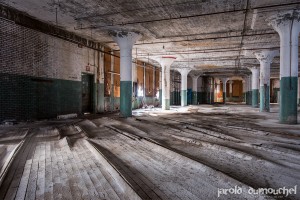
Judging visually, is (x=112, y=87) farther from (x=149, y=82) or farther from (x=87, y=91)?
(x=149, y=82)

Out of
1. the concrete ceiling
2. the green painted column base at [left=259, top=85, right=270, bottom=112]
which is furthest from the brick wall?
the green painted column base at [left=259, top=85, right=270, bottom=112]

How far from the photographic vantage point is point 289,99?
951 centimetres

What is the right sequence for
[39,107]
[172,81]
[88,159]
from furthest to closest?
1. [172,81]
2. [39,107]
3. [88,159]

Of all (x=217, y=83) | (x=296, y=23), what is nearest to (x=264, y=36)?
(x=296, y=23)

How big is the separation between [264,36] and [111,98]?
1095 centimetres

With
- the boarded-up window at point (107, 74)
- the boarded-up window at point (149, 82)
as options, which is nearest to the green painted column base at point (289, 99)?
the boarded-up window at point (107, 74)

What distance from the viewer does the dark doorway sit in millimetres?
14484

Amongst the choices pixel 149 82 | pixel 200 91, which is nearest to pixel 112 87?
pixel 149 82

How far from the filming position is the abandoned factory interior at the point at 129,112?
124 inches

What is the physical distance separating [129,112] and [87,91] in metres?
4.00

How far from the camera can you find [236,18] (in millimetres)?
9852

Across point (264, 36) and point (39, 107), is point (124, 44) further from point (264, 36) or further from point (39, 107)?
point (264, 36)

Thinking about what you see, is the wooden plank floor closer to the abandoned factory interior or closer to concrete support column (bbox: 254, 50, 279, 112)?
the abandoned factory interior

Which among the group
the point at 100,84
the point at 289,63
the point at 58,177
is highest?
the point at 289,63
